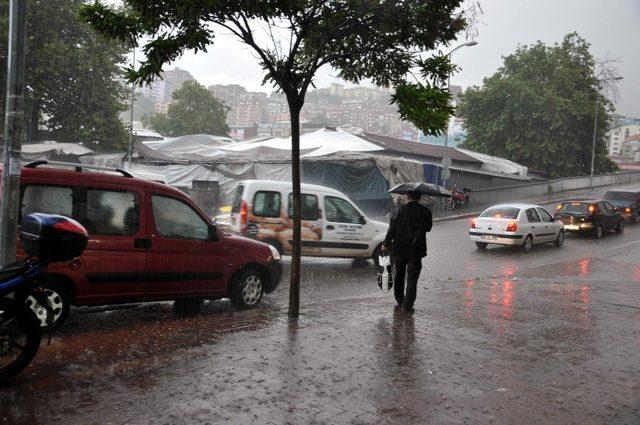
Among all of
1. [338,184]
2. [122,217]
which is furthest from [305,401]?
[338,184]

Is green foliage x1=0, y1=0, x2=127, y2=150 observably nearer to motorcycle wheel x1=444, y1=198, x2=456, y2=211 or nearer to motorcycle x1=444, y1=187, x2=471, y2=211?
motorcycle wheel x1=444, y1=198, x2=456, y2=211

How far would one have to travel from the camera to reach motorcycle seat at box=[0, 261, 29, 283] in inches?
193

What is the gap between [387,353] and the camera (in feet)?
20.5

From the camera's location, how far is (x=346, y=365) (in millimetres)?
5742

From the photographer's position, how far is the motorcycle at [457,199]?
106 ft

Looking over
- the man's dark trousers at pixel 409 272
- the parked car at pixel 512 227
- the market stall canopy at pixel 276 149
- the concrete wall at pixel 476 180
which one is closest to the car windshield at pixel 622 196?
the concrete wall at pixel 476 180

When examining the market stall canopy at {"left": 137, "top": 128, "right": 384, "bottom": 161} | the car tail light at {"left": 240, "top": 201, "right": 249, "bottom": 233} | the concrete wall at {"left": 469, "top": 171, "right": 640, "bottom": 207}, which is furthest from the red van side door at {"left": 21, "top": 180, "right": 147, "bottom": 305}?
the concrete wall at {"left": 469, "top": 171, "right": 640, "bottom": 207}

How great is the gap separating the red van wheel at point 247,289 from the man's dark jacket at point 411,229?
6.67 feet

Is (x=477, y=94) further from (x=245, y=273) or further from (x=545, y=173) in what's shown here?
(x=245, y=273)

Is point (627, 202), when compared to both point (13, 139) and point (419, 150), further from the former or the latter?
point (13, 139)

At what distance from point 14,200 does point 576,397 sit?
19.3 ft

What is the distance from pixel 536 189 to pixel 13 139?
136ft

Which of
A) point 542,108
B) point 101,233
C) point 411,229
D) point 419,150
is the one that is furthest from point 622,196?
point 101,233

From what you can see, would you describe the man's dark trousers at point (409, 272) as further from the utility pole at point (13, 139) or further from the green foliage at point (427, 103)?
the utility pole at point (13, 139)
